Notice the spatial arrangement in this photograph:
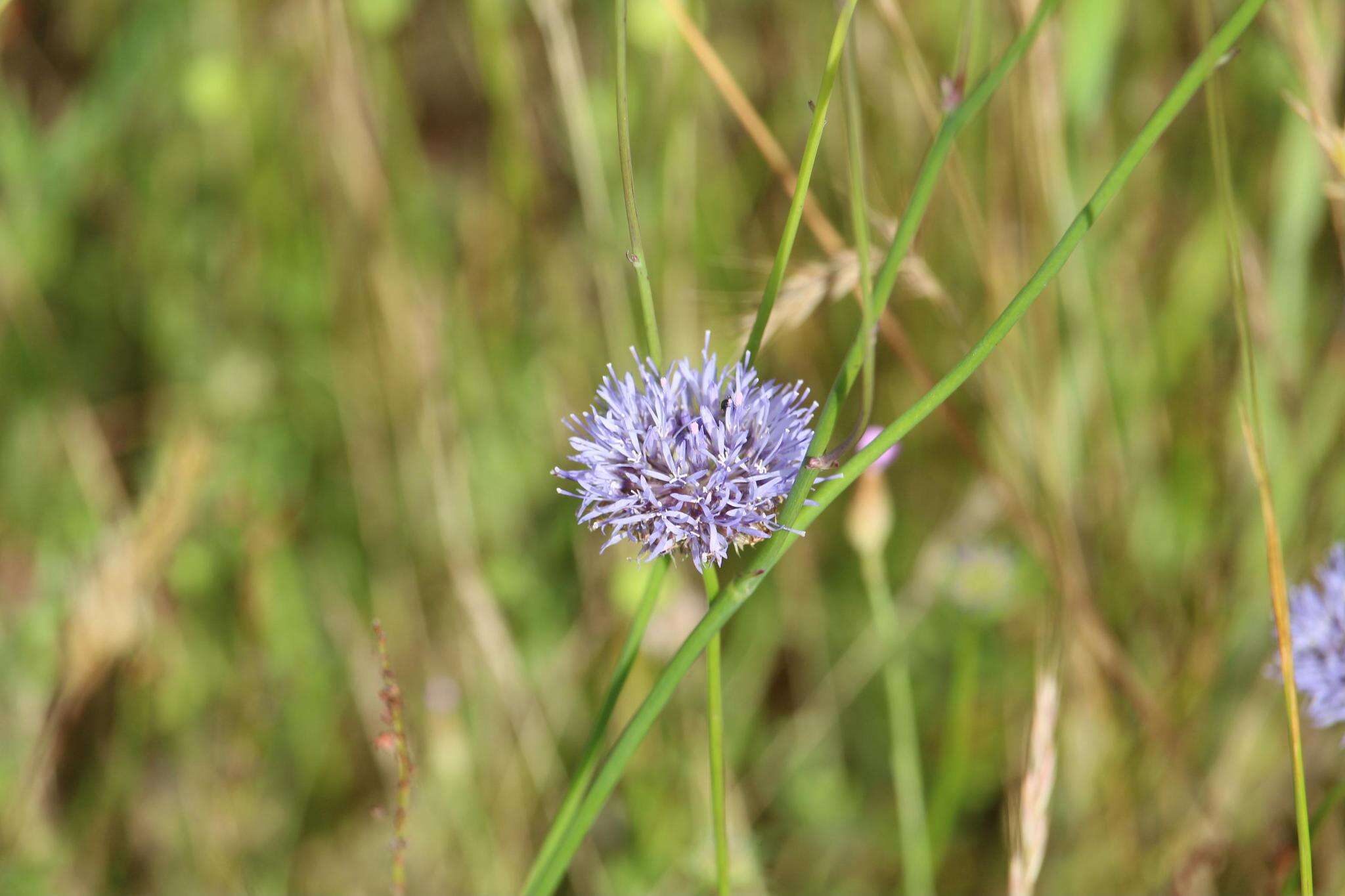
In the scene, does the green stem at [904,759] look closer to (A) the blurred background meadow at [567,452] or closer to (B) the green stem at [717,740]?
(A) the blurred background meadow at [567,452]

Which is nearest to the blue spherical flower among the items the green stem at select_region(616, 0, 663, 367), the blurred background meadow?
the blurred background meadow

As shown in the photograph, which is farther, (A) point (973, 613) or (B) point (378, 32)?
(B) point (378, 32)

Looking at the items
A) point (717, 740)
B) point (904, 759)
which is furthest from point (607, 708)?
point (904, 759)

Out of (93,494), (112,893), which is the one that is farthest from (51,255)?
(112,893)

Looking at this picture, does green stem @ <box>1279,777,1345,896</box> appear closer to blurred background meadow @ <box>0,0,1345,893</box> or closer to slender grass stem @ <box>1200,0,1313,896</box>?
slender grass stem @ <box>1200,0,1313,896</box>

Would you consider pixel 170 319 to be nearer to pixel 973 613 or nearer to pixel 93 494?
pixel 93 494

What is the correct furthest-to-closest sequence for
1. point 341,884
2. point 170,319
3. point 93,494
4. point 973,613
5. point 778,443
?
point 170,319, point 93,494, point 341,884, point 973,613, point 778,443

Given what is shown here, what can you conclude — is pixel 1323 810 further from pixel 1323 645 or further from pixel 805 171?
pixel 805 171
